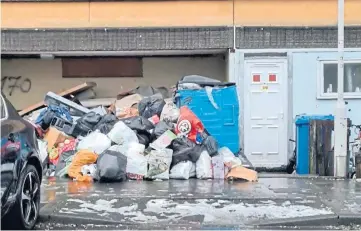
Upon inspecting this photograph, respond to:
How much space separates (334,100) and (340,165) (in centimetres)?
213

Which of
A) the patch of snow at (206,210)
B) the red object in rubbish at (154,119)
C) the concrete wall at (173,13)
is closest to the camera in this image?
the patch of snow at (206,210)

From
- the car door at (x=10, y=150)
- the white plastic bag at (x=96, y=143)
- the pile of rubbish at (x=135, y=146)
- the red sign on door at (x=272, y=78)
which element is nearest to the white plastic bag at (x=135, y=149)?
the pile of rubbish at (x=135, y=146)

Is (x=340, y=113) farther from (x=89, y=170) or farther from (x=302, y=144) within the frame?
(x=89, y=170)

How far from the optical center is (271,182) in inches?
441

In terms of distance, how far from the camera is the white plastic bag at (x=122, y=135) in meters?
11.6

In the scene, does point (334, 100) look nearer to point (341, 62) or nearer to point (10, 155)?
point (341, 62)

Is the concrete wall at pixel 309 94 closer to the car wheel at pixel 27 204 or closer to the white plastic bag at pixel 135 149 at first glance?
the white plastic bag at pixel 135 149

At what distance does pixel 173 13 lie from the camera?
13.5m

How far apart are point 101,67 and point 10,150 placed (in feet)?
27.1

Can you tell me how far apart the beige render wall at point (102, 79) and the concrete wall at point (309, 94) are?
6.59ft

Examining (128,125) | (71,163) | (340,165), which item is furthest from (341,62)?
(71,163)

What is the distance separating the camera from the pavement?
25.2ft

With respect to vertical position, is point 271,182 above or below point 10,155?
below

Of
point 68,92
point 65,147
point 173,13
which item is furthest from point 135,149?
point 173,13
